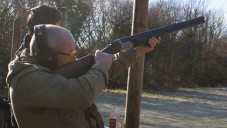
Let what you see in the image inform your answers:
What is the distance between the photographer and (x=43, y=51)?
228 cm

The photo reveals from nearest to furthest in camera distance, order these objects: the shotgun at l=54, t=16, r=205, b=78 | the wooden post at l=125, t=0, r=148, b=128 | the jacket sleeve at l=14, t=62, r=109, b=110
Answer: the jacket sleeve at l=14, t=62, r=109, b=110 < the shotgun at l=54, t=16, r=205, b=78 < the wooden post at l=125, t=0, r=148, b=128

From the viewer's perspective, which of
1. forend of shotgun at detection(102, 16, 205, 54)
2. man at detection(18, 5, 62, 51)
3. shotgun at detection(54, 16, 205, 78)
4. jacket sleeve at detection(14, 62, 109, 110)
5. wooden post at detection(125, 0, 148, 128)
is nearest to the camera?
jacket sleeve at detection(14, 62, 109, 110)

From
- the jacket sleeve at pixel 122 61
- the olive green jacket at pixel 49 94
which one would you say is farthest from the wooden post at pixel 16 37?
the olive green jacket at pixel 49 94

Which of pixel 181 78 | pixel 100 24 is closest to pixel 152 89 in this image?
pixel 100 24

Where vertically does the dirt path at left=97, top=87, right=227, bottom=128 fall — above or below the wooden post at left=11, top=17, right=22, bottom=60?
below

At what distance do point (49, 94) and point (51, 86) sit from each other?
0.13 ft

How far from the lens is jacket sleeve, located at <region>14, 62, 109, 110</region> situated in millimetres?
2189

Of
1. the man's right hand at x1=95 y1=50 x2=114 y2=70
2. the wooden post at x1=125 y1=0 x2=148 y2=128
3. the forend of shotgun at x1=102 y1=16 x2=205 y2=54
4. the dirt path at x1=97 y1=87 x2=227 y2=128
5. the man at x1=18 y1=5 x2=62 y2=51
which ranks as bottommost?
the dirt path at x1=97 y1=87 x2=227 y2=128

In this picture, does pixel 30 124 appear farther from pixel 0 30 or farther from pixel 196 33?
pixel 196 33

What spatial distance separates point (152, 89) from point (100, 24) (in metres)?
4.88

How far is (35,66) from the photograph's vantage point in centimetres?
227

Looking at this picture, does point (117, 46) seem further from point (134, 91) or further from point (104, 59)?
point (134, 91)

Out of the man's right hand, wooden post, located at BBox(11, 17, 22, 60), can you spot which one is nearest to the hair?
the man's right hand

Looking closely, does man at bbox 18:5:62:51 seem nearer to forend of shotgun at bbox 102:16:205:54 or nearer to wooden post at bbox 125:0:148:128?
forend of shotgun at bbox 102:16:205:54
